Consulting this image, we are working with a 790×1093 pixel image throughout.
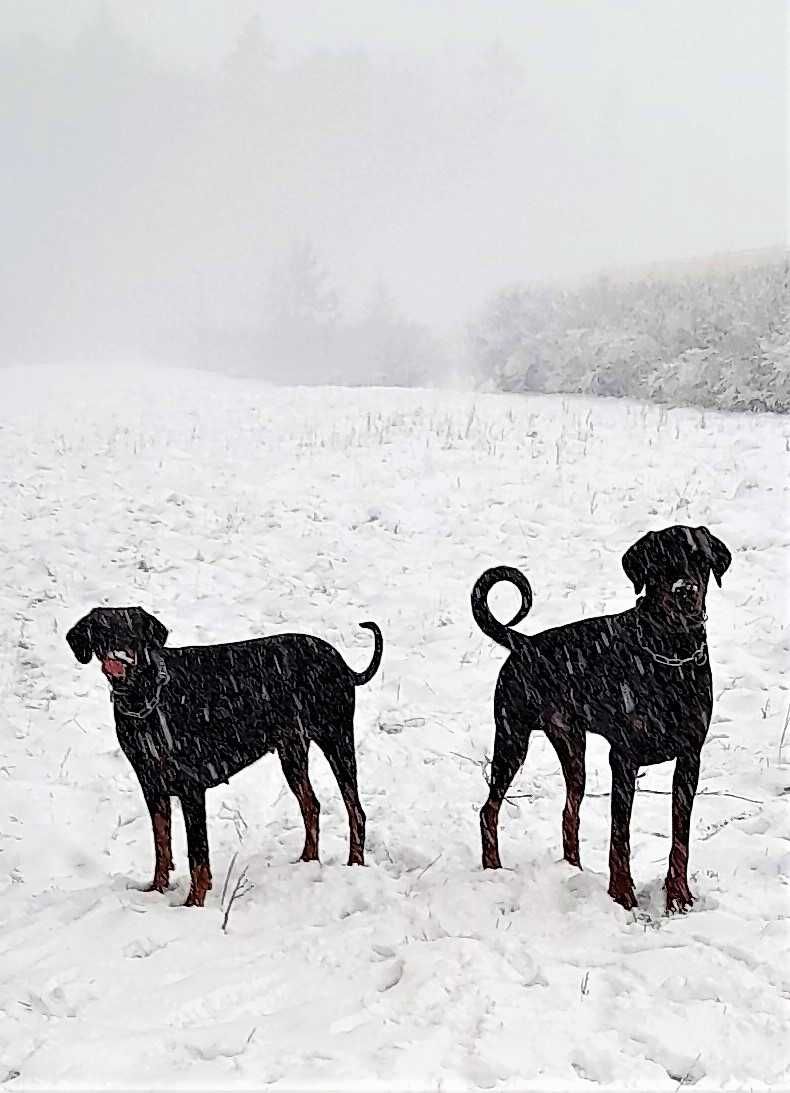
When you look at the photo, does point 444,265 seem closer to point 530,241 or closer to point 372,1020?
point 530,241

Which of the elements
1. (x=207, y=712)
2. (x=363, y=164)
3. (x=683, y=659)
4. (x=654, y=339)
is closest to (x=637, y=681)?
(x=683, y=659)

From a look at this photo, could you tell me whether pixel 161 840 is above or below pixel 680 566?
Result: below

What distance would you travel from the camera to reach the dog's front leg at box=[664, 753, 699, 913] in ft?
10.8

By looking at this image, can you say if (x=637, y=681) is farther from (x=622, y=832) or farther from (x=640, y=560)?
(x=622, y=832)

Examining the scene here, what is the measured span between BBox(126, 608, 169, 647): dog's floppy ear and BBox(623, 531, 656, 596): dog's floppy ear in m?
1.95

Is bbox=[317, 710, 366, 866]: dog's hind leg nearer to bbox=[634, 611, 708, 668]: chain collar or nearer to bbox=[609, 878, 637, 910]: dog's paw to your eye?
bbox=[609, 878, 637, 910]: dog's paw

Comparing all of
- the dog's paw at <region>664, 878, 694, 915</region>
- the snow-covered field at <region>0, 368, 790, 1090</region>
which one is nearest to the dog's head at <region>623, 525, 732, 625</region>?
the dog's paw at <region>664, 878, 694, 915</region>

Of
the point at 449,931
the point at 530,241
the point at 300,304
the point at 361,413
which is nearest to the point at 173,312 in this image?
the point at 300,304

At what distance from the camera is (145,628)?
11.5 ft

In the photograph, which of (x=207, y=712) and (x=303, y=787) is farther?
(x=303, y=787)

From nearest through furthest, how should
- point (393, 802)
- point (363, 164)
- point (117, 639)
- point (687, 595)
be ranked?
point (687, 595) < point (117, 639) < point (393, 802) < point (363, 164)

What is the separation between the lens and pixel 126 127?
904 inches

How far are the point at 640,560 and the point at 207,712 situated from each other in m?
1.92

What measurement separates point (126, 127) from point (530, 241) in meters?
11.7
